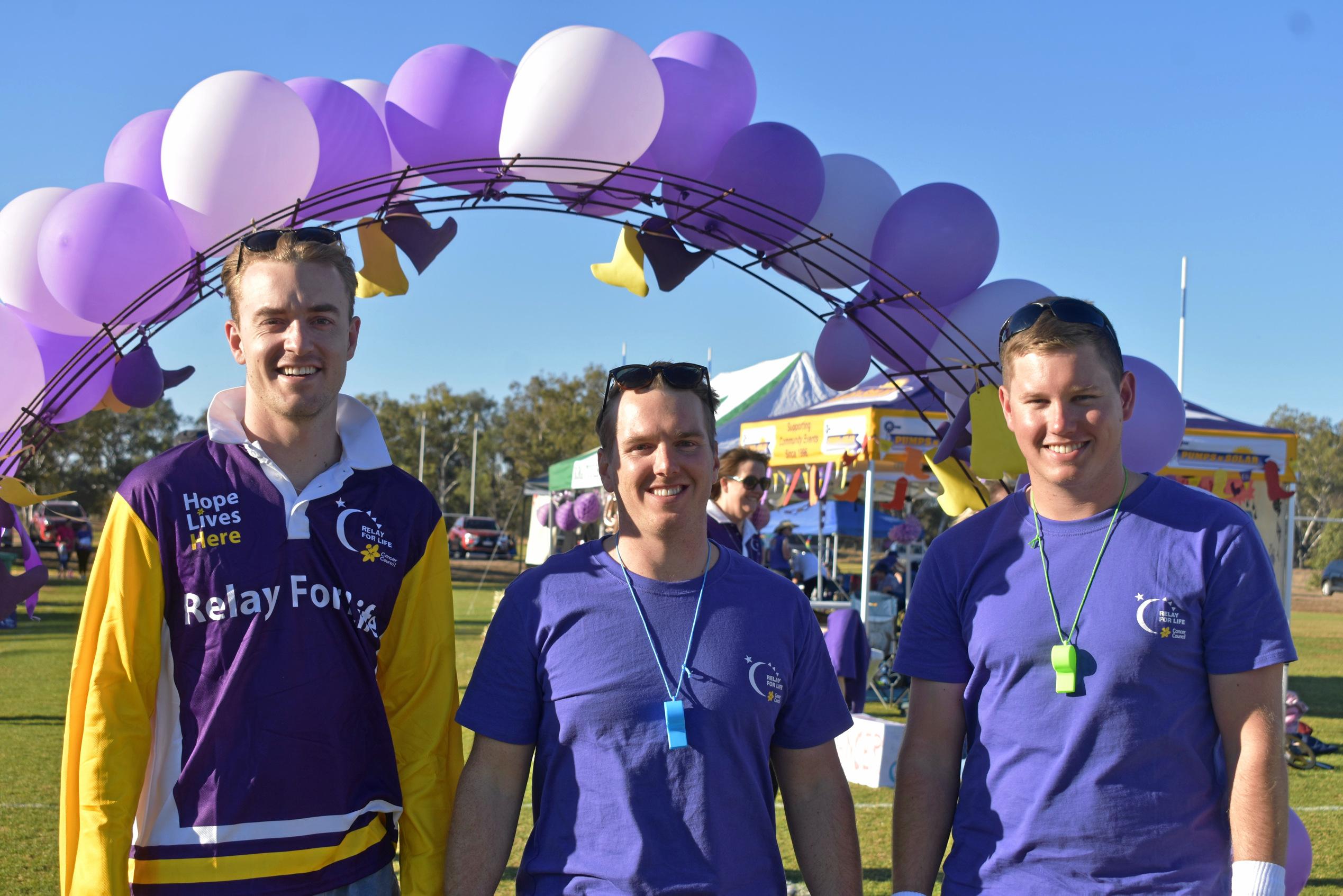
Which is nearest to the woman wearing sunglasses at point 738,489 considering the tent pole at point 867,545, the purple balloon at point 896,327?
the purple balloon at point 896,327

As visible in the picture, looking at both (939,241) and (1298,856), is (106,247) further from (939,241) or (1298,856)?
(1298,856)

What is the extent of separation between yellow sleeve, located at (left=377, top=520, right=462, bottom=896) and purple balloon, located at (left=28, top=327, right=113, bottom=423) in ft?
9.19

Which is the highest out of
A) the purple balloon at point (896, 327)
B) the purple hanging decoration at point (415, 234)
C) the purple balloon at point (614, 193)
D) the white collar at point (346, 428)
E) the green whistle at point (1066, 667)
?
the purple balloon at point (614, 193)

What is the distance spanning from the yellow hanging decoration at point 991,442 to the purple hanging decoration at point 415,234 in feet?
7.48

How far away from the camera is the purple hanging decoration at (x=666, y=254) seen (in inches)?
192

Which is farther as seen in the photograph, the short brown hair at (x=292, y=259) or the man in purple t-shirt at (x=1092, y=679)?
the short brown hair at (x=292, y=259)

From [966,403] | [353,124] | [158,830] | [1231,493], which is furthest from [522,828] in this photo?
[1231,493]

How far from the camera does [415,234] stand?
15.3 ft

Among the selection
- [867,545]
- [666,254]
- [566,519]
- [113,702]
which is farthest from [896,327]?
[566,519]

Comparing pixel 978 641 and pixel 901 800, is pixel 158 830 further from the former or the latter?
pixel 978 641

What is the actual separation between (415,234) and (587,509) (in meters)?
15.5

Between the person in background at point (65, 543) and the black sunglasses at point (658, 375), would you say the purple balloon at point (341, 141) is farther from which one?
the person in background at point (65, 543)

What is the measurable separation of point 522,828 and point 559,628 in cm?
418

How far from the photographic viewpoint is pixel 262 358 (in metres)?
2.21
